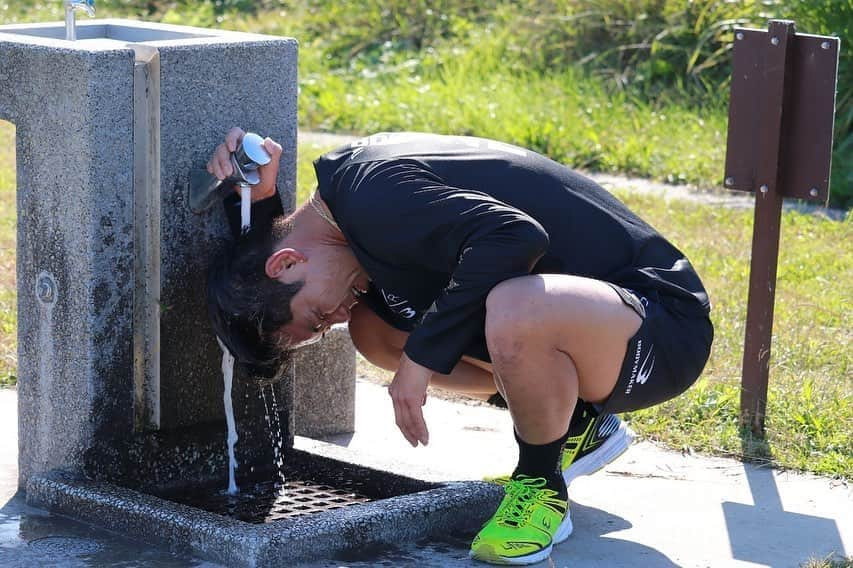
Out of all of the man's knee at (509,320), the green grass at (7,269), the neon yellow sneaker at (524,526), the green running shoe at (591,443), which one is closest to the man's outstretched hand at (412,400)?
the man's knee at (509,320)

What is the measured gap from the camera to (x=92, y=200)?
3211 mm

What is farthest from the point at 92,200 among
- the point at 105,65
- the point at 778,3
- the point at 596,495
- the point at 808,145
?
the point at 778,3

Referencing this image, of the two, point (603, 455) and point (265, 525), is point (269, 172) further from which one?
point (603, 455)

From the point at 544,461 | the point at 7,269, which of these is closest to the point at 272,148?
the point at 544,461

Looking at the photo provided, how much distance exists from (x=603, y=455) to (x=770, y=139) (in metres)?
1.11

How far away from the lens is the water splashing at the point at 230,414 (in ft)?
11.6

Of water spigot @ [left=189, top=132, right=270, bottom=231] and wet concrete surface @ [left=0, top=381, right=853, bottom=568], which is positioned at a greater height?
water spigot @ [left=189, top=132, right=270, bottom=231]

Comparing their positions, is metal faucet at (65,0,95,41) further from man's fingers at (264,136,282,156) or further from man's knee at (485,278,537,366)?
man's knee at (485,278,537,366)

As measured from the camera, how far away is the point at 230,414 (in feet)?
11.7

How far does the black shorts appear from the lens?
321 cm

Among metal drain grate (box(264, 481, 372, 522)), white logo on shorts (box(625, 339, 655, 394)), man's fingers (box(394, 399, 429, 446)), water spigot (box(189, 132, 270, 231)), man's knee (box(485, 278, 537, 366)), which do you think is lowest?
metal drain grate (box(264, 481, 372, 522))

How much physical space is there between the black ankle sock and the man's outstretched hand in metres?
0.30

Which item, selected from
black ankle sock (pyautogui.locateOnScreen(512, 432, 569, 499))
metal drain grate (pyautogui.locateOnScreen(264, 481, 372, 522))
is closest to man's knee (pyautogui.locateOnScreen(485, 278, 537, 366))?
black ankle sock (pyautogui.locateOnScreen(512, 432, 569, 499))

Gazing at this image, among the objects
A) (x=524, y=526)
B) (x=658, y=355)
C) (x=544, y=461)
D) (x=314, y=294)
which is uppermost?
(x=314, y=294)
